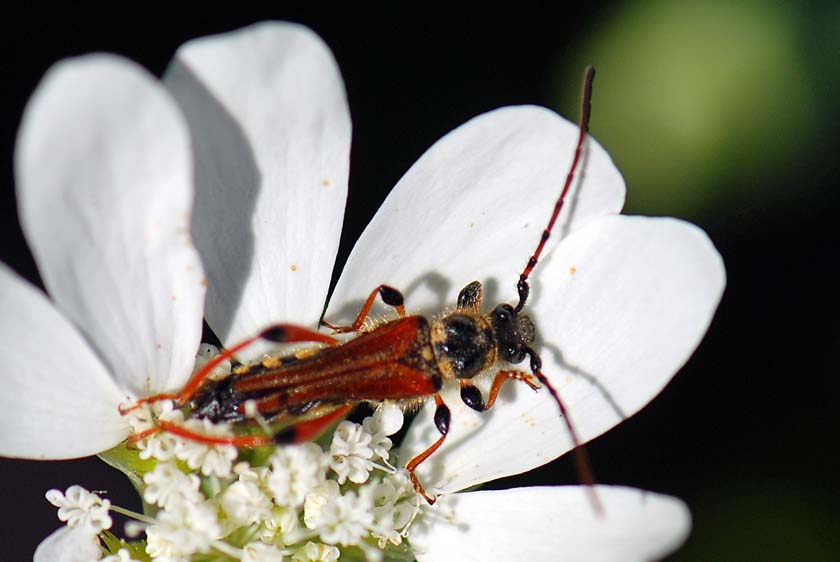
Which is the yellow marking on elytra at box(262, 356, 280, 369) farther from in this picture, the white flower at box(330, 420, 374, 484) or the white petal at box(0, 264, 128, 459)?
the white petal at box(0, 264, 128, 459)

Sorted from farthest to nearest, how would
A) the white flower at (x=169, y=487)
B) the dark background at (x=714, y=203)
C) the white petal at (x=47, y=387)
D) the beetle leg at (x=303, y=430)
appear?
the dark background at (x=714, y=203) → the white flower at (x=169, y=487) → the beetle leg at (x=303, y=430) → the white petal at (x=47, y=387)

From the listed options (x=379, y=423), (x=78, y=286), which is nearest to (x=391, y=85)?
(x=379, y=423)

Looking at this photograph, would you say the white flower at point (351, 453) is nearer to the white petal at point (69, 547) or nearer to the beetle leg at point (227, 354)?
the beetle leg at point (227, 354)

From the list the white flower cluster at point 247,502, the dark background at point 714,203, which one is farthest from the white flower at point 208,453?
the dark background at point 714,203

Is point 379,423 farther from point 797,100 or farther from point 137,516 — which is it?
point 797,100

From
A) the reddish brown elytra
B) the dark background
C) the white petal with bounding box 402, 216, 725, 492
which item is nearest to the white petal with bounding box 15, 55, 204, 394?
the reddish brown elytra

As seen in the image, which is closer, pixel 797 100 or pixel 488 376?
pixel 488 376

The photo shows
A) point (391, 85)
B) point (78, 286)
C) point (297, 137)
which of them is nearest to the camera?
point (78, 286)
